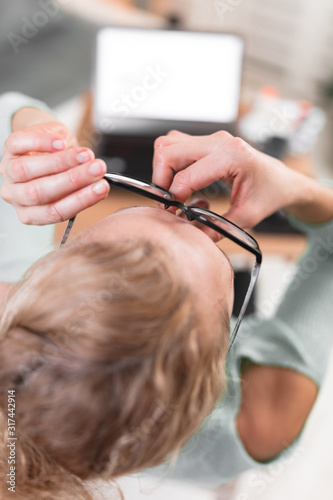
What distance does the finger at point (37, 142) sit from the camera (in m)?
0.51

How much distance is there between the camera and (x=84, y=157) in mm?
488

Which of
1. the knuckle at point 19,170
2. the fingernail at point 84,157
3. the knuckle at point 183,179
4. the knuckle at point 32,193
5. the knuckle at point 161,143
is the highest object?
the fingernail at point 84,157

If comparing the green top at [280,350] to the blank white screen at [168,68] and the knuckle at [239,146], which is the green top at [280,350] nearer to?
the knuckle at [239,146]

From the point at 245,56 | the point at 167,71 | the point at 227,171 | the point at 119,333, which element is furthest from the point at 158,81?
the point at 119,333

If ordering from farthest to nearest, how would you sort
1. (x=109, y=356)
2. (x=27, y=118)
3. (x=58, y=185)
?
(x=27, y=118) → (x=58, y=185) → (x=109, y=356)

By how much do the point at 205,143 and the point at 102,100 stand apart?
920mm

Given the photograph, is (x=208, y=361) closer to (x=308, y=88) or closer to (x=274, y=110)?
(x=274, y=110)

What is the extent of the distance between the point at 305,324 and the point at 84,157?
53 cm

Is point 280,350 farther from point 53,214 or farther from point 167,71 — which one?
point 167,71

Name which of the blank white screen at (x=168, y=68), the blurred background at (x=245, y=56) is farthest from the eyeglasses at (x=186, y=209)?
the blurred background at (x=245, y=56)

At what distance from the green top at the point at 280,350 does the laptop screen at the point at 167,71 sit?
688 mm

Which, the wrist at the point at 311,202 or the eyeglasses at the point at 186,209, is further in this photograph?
the wrist at the point at 311,202

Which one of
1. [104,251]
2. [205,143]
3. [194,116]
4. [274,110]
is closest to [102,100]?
[194,116]

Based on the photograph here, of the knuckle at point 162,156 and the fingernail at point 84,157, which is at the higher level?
the fingernail at point 84,157
